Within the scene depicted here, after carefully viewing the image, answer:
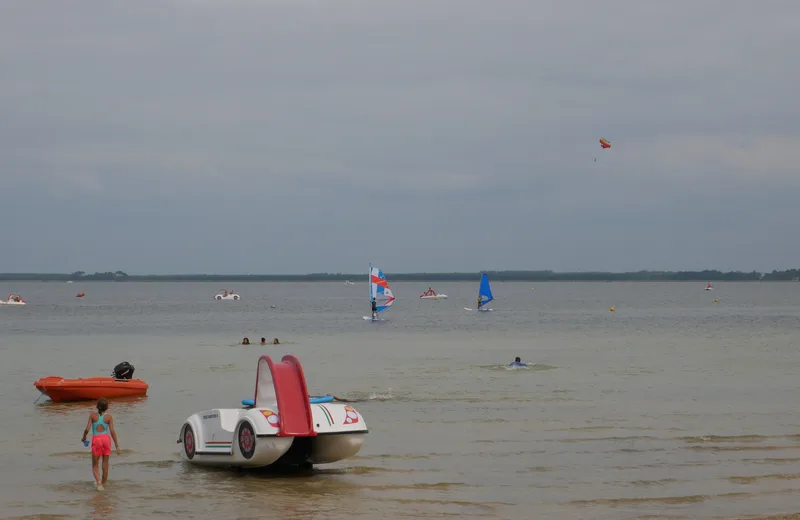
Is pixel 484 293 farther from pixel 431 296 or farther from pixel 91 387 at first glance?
pixel 91 387

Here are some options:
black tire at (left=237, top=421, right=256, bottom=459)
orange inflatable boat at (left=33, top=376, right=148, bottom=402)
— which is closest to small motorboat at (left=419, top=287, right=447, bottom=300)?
orange inflatable boat at (left=33, top=376, right=148, bottom=402)

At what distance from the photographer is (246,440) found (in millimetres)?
17266

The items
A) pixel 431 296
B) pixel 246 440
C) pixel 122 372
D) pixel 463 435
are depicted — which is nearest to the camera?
pixel 246 440

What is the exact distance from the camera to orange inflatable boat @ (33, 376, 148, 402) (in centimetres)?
2934

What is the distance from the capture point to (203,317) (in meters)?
98.7

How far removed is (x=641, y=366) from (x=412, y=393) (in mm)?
13911

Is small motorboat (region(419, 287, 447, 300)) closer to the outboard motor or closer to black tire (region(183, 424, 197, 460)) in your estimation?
the outboard motor

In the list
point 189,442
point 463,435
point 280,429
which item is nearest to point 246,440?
point 280,429

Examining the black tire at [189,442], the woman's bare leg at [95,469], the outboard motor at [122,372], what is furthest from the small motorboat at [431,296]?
the woman's bare leg at [95,469]

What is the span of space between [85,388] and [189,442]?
12.2m

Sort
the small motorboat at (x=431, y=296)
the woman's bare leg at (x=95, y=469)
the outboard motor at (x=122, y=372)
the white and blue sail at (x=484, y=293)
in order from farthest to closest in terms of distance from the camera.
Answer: the small motorboat at (x=431, y=296) → the white and blue sail at (x=484, y=293) → the outboard motor at (x=122, y=372) → the woman's bare leg at (x=95, y=469)

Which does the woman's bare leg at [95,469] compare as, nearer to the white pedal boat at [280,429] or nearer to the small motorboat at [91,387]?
the white pedal boat at [280,429]

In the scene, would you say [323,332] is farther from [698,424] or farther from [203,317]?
[698,424]

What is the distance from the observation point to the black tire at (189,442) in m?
18.7
